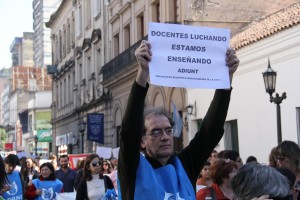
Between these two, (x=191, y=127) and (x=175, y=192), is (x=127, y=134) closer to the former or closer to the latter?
(x=175, y=192)

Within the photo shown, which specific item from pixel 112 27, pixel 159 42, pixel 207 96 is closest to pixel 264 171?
pixel 159 42

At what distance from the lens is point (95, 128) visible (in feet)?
93.2

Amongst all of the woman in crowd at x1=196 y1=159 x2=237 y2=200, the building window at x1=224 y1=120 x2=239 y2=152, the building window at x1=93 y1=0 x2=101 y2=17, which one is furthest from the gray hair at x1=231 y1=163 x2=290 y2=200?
the building window at x1=93 y1=0 x2=101 y2=17

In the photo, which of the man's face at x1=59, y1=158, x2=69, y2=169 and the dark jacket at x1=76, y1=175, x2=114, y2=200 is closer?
the dark jacket at x1=76, y1=175, x2=114, y2=200

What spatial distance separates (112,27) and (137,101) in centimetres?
2737

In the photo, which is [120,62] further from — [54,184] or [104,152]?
[54,184]

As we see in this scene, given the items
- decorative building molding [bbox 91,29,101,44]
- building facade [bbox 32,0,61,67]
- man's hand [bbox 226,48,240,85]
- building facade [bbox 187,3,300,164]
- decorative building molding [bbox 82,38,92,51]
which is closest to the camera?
man's hand [bbox 226,48,240,85]

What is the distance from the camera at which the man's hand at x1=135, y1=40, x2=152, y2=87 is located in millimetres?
3379

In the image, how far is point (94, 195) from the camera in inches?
338

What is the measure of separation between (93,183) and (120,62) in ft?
58.2

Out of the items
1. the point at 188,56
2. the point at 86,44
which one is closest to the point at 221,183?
the point at 188,56

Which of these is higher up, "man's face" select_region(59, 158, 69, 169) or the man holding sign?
the man holding sign

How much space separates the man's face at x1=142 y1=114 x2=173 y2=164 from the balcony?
19474 mm

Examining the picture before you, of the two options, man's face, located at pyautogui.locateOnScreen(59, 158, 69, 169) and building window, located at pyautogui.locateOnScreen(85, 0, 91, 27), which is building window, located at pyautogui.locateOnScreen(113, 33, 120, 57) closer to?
building window, located at pyautogui.locateOnScreen(85, 0, 91, 27)
